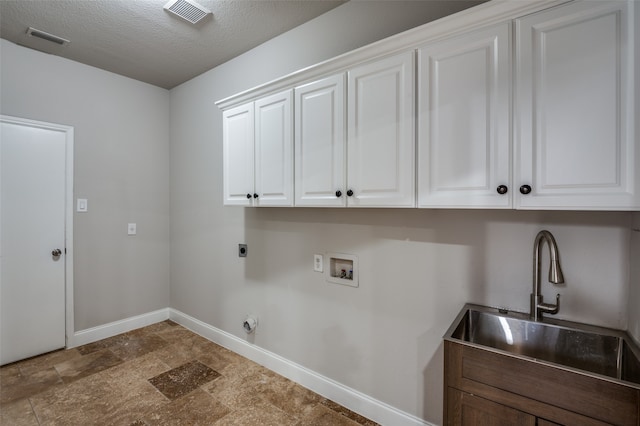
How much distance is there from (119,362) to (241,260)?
4.51ft

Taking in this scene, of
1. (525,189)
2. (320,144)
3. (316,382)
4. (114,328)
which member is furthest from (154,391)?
(525,189)

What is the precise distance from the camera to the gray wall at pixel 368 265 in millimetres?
1375

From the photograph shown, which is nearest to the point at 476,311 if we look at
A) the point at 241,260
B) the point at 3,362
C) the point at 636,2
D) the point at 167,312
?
the point at 636,2

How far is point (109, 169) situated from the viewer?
3232mm

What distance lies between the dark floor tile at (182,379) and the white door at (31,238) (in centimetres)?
134

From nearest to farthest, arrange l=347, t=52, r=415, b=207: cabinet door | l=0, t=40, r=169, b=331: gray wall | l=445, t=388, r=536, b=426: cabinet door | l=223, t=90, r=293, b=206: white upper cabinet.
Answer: l=445, t=388, r=536, b=426: cabinet door, l=347, t=52, r=415, b=207: cabinet door, l=223, t=90, r=293, b=206: white upper cabinet, l=0, t=40, r=169, b=331: gray wall

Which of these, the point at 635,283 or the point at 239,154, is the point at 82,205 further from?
the point at 635,283

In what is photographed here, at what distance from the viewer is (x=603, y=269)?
1312 millimetres

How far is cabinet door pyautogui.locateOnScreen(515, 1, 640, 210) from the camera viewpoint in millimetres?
1032

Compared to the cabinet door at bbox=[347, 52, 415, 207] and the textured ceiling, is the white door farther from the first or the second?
the cabinet door at bbox=[347, 52, 415, 207]

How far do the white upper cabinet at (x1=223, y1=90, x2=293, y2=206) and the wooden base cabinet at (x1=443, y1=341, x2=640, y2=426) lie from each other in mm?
1306

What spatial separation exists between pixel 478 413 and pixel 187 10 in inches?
114

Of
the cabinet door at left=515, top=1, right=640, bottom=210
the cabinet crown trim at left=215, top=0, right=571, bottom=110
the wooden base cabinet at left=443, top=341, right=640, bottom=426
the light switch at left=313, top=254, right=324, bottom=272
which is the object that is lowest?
the wooden base cabinet at left=443, top=341, right=640, bottom=426

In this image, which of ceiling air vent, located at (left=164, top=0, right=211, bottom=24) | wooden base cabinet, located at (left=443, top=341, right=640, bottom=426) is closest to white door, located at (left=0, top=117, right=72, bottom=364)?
ceiling air vent, located at (left=164, top=0, right=211, bottom=24)
